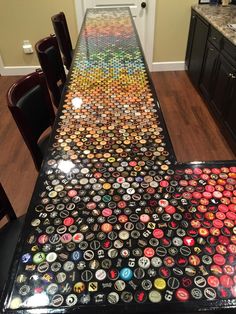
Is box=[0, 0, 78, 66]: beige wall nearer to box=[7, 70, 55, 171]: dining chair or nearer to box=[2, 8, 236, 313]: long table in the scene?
box=[7, 70, 55, 171]: dining chair

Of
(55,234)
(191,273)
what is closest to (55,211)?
(55,234)

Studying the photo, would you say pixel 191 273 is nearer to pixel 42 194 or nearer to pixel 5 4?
pixel 42 194

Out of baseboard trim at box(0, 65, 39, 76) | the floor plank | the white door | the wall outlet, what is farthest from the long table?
baseboard trim at box(0, 65, 39, 76)

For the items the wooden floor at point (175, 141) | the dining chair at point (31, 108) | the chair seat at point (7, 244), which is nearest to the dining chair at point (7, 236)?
the chair seat at point (7, 244)

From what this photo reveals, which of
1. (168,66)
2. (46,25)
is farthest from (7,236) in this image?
(168,66)

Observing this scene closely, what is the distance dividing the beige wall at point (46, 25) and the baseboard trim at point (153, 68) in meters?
0.06

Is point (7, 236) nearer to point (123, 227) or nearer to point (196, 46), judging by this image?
point (123, 227)

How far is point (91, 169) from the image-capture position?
36.6 inches

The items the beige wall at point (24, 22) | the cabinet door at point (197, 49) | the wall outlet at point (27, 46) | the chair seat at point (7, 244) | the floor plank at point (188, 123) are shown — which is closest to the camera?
the chair seat at point (7, 244)

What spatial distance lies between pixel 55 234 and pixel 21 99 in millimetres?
791

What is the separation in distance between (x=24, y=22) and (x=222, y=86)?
8.67ft

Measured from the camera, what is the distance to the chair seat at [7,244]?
1.00 metres

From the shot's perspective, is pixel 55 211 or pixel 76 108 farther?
pixel 76 108

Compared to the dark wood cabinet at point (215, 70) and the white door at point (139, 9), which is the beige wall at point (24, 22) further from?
the dark wood cabinet at point (215, 70)
